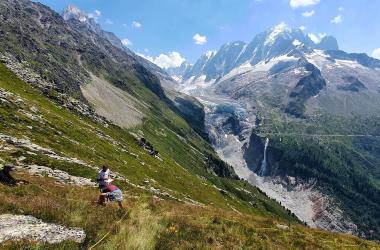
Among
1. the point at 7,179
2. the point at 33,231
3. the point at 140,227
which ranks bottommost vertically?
the point at 7,179

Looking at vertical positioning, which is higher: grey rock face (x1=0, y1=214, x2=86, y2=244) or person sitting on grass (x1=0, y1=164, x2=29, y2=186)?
grey rock face (x1=0, y1=214, x2=86, y2=244)

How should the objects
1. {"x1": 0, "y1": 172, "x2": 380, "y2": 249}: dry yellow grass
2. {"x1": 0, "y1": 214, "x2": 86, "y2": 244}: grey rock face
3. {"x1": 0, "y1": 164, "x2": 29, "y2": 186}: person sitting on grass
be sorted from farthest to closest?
{"x1": 0, "y1": 164, "x2": 29, "y2": 186}: person sitting on grass
{"x1": 0, "y1": 172, "x2": 380, "y2": 249}: dry yellow grass
{"x1": 0, "y1": 214, "x2": 86, "y2": 244}: grey rock face

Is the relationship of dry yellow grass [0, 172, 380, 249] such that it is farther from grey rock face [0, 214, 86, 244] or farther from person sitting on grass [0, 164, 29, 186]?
person sitting on grass [0, 164, 29, 186]

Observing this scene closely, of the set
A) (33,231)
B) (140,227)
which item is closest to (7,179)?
(33,231)

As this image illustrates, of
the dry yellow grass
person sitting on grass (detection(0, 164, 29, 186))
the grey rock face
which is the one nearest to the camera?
the grey rock face

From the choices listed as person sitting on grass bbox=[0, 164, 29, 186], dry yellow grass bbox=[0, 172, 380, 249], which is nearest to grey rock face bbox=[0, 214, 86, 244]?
dry yellow grass bbox=[0, 172, 380, 249]

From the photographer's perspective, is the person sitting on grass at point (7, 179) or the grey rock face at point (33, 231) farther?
the person sitting on grass at point (7, 179)

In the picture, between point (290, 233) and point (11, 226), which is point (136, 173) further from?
point (11, 226)

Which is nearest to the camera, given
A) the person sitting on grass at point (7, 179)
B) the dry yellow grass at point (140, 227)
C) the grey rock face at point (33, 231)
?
the grey rock face at point (33, 231)

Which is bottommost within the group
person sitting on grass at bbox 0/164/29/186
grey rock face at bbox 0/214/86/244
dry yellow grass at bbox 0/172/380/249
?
person sitting on grass at bbox 0/164/29/186

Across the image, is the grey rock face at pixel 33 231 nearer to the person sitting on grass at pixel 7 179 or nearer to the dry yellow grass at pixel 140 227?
the dry yellow grass at pixel 140 227

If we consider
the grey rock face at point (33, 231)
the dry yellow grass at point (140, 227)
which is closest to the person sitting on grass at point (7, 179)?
the dry yellow grass at point (140, 227)

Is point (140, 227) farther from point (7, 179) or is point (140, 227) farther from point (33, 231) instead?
point (7, 179)

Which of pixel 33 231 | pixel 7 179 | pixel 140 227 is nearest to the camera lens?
pixel 33 231
